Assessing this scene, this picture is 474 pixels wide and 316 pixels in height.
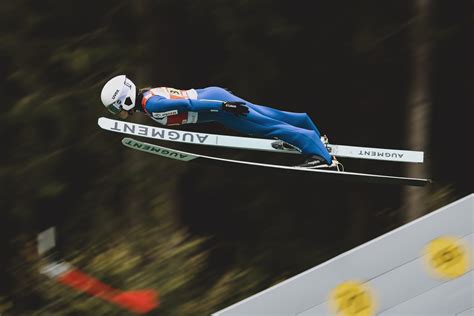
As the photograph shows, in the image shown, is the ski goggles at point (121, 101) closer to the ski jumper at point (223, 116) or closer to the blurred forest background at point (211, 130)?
the ski jumper at point (223, 116)

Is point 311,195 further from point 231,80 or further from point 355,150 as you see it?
point 355,150

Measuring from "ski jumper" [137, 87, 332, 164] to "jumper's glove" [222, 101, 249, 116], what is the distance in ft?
0.11

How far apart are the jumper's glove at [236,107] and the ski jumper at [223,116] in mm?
33

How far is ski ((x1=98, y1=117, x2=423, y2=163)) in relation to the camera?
22.6 feet

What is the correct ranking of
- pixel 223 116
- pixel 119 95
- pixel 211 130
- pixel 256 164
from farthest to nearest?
pixel 211 130 < pixel 256 164 < pixel 223 116 < pixel 119 95

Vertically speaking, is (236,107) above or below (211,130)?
below

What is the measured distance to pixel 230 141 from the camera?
704 centimetres

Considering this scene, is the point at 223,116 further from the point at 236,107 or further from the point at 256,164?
the point at 256,164

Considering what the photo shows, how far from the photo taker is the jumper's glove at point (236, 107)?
6566mm

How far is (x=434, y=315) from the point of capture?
18.9 feet

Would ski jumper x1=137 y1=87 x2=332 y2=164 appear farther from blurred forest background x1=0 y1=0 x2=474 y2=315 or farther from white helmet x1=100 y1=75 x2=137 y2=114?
blurred forest background x1=0 y1=0 x2=474 y2=315

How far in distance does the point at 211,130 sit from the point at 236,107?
3.09 meters

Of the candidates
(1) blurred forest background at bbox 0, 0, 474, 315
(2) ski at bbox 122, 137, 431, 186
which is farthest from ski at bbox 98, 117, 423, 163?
(1) blurred forest background at bbox 0, 0, 474, 315

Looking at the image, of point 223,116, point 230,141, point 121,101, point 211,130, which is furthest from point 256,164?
point 211,130
